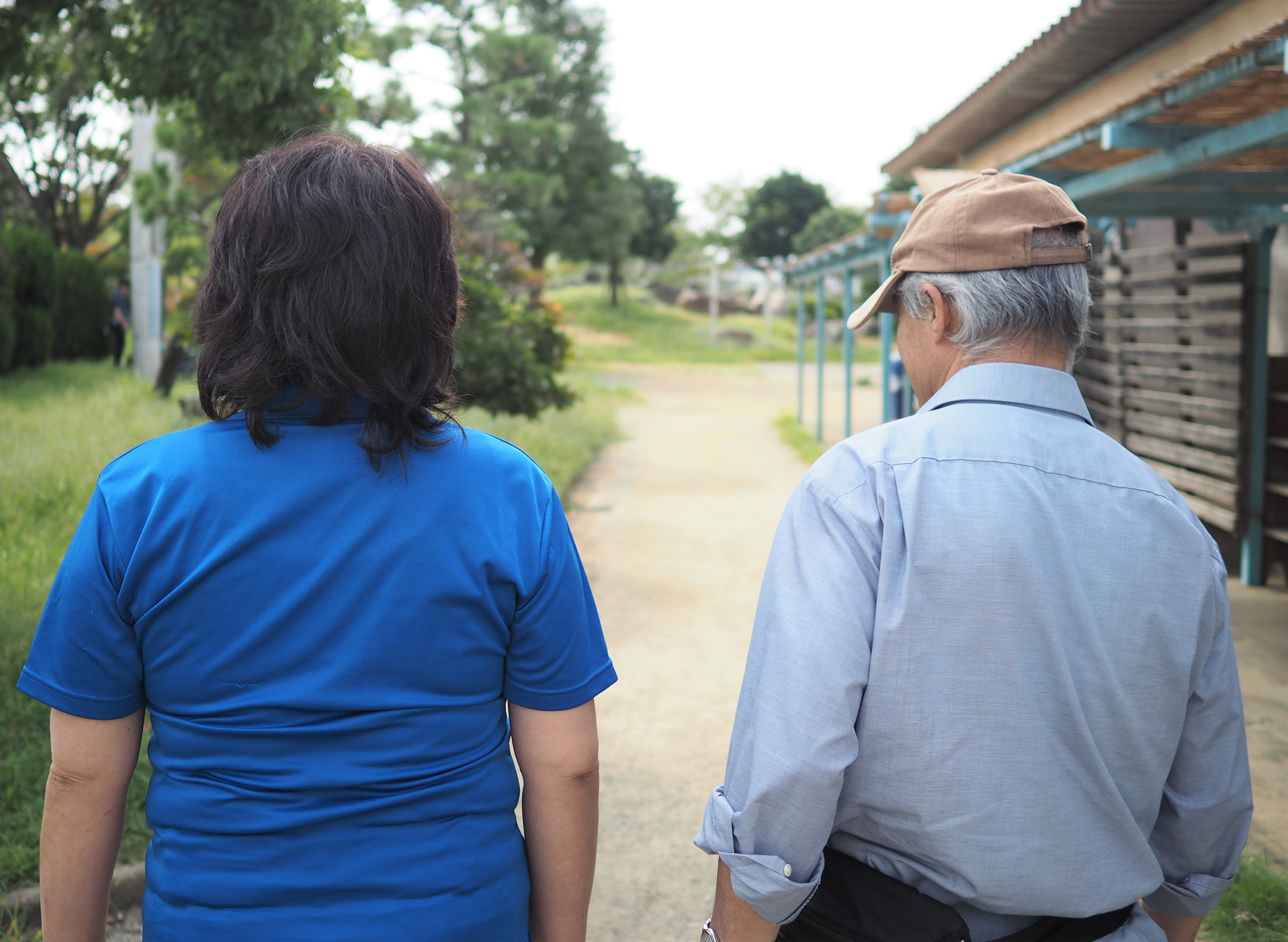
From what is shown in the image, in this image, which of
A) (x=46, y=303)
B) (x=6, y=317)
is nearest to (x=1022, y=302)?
(x=6, y=317)

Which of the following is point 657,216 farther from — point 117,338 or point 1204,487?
point 1204,487

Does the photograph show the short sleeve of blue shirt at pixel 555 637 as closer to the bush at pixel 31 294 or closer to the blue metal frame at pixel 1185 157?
the blue metal frame at pixel 1185 157

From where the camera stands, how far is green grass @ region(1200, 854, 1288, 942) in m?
2.76

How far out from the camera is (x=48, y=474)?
730 cm

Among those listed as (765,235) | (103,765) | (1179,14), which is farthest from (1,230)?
(765,235)

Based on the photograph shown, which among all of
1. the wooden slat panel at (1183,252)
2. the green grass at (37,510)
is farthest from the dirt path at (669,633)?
the wooden slat panel at (1183,252)

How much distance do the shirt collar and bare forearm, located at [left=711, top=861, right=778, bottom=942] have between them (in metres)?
0.72

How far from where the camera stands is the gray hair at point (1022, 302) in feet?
Result: 4.77

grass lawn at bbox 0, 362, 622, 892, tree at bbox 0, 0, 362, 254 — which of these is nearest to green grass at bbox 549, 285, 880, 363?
grass lawn at bbox 0, 362, 622, 892

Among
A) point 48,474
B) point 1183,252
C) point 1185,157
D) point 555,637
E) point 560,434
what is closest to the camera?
point 555,637

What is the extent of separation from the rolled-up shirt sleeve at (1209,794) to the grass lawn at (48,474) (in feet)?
9.25

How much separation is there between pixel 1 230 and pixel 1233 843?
16.2m

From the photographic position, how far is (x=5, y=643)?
14.2ft

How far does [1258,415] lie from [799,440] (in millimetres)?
7478
